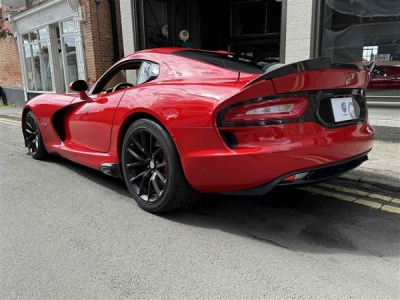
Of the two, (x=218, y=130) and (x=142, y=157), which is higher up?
(x=218, y=130)

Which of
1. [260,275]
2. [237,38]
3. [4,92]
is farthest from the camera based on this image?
[4,92]

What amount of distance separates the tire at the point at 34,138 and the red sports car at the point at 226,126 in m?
1.83

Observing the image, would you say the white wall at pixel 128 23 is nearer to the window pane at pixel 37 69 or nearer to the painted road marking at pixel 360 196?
the window pane at pixel 37 69

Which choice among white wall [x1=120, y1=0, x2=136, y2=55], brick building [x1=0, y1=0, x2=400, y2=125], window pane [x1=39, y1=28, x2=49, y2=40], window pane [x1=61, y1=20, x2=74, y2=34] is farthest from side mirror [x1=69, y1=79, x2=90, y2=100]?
window pane [x1=39, y1=28, x2=49, y2=40]

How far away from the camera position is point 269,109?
2291 mm

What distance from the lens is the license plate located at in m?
2.50

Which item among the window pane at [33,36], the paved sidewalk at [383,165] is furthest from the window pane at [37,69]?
the paved sidewalk at [383,165]

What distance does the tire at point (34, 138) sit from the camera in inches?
188

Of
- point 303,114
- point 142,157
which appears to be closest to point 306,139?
point 303,114

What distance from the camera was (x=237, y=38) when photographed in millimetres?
11391

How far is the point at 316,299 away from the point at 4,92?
58.6 feet

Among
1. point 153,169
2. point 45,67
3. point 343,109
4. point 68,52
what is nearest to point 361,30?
point 343,109

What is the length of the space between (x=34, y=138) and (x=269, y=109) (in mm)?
4089

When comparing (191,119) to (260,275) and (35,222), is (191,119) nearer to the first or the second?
(260,275)
